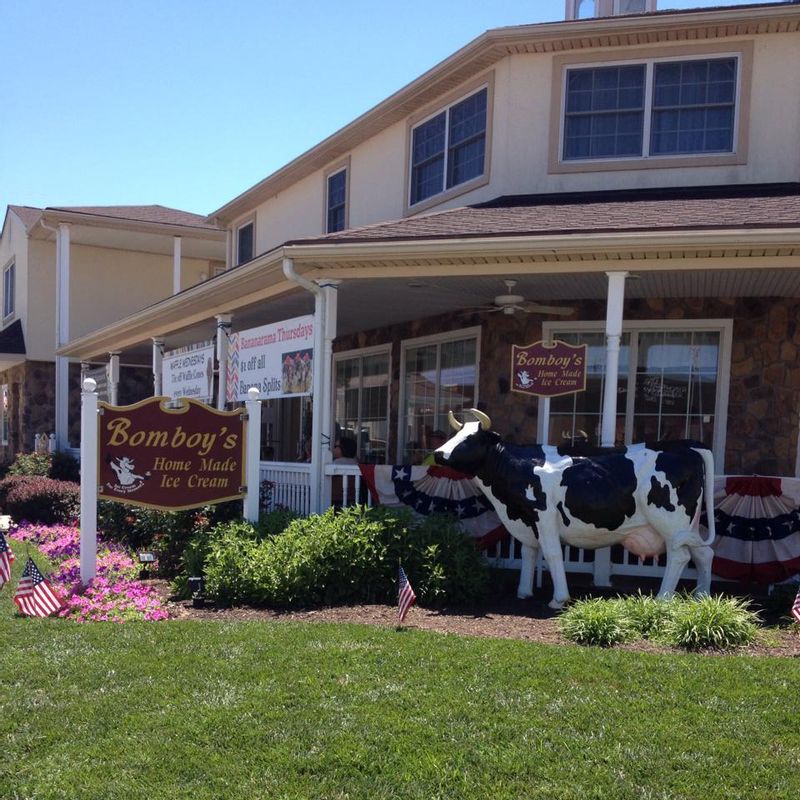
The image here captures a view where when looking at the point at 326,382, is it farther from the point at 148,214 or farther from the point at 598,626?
the point at 148,214

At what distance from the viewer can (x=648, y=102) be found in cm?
1019

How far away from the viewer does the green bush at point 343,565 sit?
680 centimetres

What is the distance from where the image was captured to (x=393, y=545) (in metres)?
7.17

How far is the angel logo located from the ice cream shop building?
2064 mm

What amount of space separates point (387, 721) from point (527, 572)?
11.0 feet

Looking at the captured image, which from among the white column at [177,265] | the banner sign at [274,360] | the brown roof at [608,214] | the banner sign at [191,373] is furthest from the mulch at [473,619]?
the white column at [177,265]

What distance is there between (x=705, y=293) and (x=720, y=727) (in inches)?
254

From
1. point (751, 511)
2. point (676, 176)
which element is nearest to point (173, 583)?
point (751, 511)

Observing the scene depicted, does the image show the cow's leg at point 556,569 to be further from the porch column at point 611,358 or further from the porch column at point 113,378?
the porch column at point 113,378

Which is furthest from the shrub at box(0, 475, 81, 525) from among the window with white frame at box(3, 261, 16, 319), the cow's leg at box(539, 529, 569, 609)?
the window with white frame at box(3, 261, 16, 319)

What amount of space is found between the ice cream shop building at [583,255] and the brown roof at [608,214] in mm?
45

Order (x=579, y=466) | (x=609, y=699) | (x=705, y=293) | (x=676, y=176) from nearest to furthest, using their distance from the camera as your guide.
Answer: (x=609, y=699)
(x=579, y=466)
(x=705, y=293)
(x=676, y=176)

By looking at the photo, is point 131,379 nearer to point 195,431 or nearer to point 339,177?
point 339,177

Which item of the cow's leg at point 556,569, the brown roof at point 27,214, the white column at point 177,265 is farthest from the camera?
the brown roof at point 27,214
